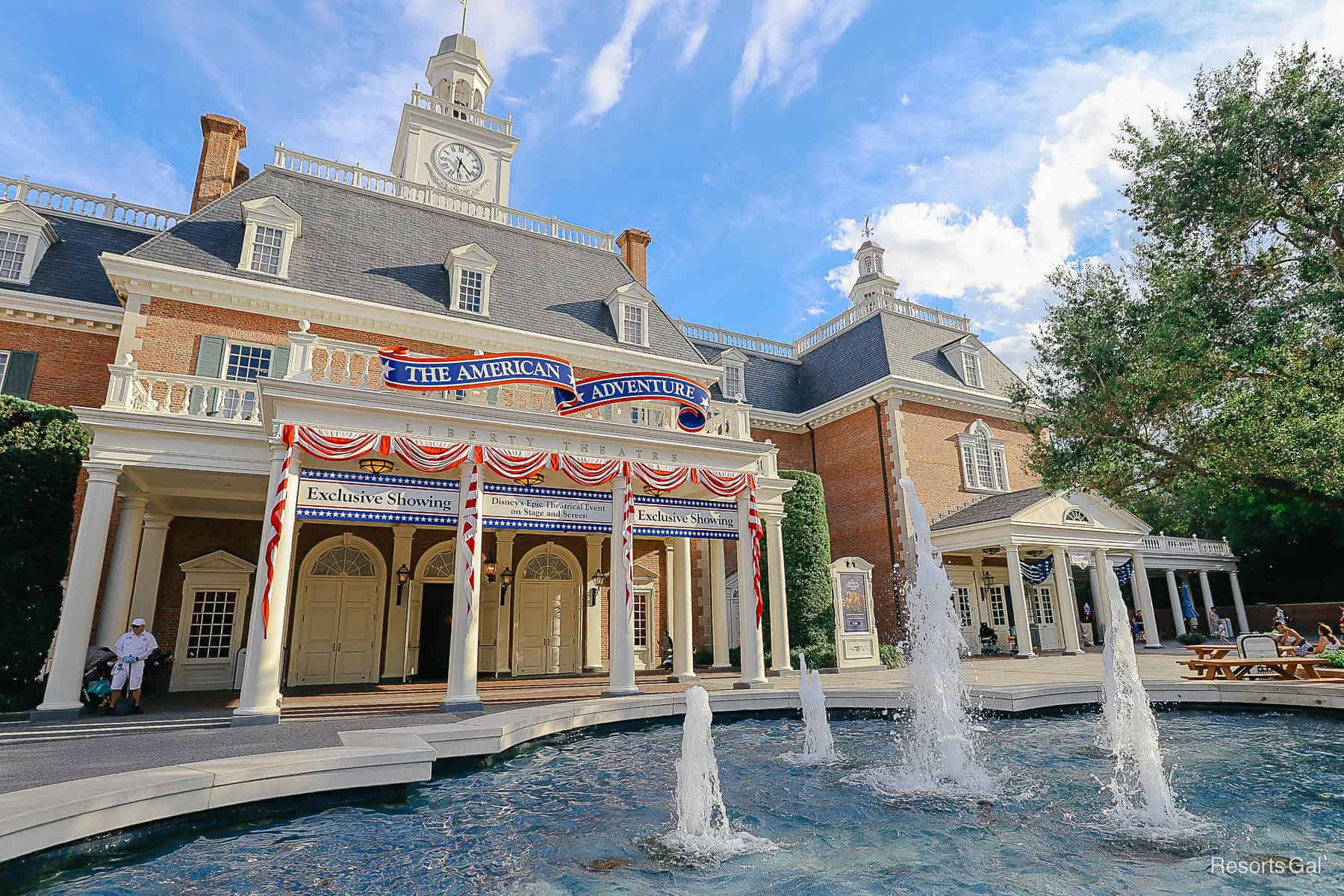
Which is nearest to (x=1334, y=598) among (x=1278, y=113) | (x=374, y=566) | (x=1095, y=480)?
(x=1095, y=480)

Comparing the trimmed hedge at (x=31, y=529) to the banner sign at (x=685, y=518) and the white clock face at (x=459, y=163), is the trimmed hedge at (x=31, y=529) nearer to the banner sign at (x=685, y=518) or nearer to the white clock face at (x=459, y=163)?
the banner sign at (x=685, y=518)

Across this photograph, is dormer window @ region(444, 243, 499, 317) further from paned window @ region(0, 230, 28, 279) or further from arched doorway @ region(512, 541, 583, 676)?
paned window @ region(0, 230, 28, 279)

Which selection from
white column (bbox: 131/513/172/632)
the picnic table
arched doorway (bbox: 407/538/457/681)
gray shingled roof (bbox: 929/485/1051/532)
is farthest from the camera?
gray shingled roof (bbox: 929/485/1051/532)

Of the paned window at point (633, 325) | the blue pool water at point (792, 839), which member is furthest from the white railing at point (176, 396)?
the paned window at point (633, 325)

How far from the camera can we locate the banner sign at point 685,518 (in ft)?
45.9

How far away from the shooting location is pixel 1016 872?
456 cm

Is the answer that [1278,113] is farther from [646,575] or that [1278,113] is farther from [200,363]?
[200,363]

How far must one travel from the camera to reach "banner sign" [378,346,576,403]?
38.7 feet

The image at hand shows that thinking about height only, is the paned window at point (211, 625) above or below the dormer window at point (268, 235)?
below

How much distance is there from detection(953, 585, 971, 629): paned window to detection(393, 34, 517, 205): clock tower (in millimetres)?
26587

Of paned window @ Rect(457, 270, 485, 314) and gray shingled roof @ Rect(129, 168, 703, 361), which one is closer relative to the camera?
gray shingled roof @ Rect(129, 168, 703, 361)

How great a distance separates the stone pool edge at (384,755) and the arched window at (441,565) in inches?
315

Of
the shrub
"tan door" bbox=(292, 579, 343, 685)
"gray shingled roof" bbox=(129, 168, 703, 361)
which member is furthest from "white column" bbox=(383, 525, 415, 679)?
the shrub

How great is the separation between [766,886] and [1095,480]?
690 inches
